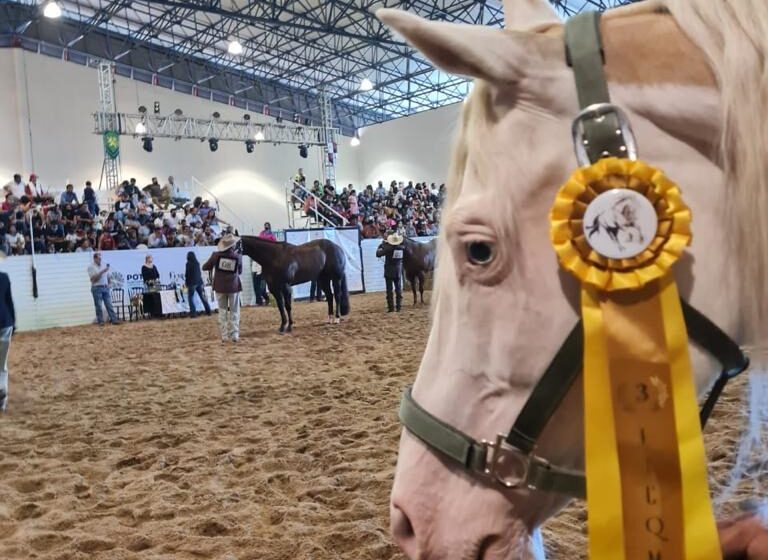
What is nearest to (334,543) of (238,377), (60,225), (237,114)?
(238,377)

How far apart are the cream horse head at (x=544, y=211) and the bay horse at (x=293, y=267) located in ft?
31.6

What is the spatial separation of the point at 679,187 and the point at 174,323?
13.6 meters

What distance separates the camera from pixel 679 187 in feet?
2.88

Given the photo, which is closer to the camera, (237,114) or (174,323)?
(174,323)

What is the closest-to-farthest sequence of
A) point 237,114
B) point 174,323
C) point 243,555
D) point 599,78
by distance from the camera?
point 599,78 < point 243,555 < point 174,323 < point 237,114

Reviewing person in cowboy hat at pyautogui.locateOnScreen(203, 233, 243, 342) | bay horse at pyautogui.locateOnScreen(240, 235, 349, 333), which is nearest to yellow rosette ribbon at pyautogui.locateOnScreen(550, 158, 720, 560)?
person in cowboy hat at pyautogui.locateOnScreen(203, 233, 243, 342)

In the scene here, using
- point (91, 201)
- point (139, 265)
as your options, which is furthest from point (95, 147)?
point (139, 265)

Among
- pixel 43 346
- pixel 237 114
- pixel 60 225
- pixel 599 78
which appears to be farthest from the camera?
pixel 237 114

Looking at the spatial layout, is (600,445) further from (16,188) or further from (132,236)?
(16,188)

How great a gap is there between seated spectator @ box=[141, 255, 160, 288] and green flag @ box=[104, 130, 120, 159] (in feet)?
24.4

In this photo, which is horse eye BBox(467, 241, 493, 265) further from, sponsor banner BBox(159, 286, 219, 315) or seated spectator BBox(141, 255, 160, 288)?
seated spectator BBox(141, 255, 160, 288)

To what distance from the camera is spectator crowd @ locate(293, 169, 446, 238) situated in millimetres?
21422

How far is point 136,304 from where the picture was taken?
1477cm

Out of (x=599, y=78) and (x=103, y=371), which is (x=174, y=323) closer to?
(x=103, y=371)
